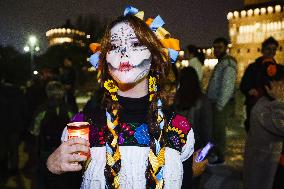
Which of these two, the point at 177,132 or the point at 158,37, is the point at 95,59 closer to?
the point at 158,37

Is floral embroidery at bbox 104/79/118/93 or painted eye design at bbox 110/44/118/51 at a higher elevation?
painted eye design at bbox 110/44/118/51

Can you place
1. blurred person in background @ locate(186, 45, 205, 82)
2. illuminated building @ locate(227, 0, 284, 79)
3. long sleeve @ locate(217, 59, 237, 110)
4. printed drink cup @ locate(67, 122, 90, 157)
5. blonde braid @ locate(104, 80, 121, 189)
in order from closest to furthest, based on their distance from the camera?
printed drink cup @ locate(67, 122, 90, 157)
blonde braid @ locate(104, 80, 121, 189)
long sleeve @ locate(217, 59, 237, 110)
blurred person in background @ locate(186, 45, 205, 82)
illuminated building @ locate(227, 0, 284, 79)

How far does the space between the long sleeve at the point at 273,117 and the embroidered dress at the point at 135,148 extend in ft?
6.19

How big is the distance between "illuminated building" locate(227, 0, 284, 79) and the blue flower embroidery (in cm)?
6744

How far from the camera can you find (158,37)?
8.87ft

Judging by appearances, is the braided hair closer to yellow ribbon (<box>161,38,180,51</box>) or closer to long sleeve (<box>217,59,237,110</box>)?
yellow ribbon (<box>161,38,180,51</box>)

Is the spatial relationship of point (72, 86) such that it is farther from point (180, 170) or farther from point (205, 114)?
point (180, 170)

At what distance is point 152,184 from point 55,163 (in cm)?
52

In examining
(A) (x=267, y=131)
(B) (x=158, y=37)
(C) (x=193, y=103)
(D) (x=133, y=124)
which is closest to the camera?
(D) (x=133, y=124)

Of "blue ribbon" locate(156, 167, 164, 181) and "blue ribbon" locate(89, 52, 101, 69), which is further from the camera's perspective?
"blue ribbon" locate(89, 52, 101, 69)

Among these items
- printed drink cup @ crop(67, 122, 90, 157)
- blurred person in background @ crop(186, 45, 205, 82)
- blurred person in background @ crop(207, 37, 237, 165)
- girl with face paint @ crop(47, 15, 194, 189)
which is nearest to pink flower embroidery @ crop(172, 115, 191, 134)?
girl with face paint @ crop(47, 15, 194, 189)

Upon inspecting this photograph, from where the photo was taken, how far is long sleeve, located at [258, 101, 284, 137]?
421cm

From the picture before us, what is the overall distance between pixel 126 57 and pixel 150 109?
33 cm

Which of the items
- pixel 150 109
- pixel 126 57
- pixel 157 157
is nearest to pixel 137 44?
pixel 126 57
